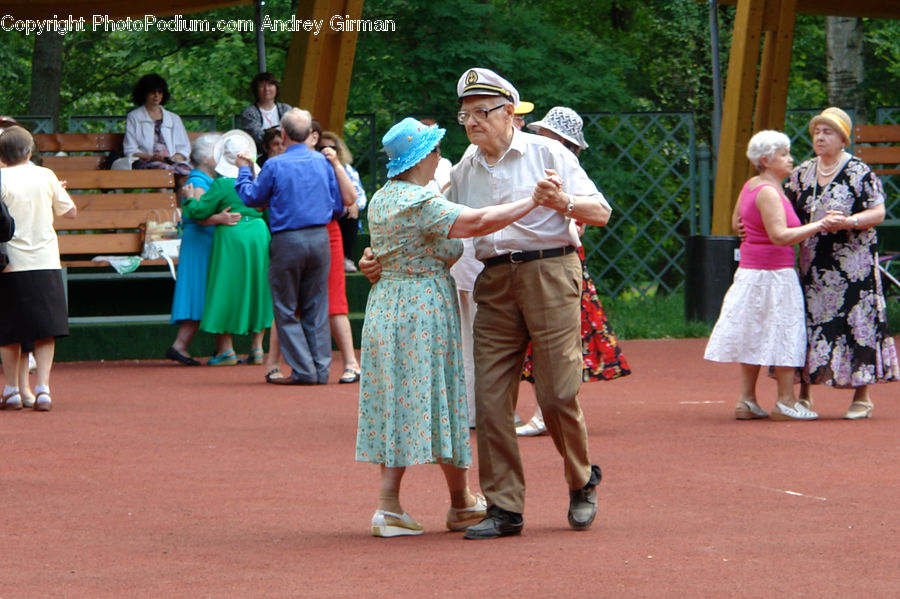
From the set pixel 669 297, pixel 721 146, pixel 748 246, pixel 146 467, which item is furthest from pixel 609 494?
pixel 669 297

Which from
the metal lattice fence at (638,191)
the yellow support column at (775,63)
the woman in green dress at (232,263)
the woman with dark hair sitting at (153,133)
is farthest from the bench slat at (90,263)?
the yellow support column at (775,63)

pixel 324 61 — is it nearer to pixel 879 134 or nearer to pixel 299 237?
pixel 299 237

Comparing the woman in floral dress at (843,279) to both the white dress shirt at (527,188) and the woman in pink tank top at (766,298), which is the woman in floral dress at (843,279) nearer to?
the woman in pink tank top at (766,298)

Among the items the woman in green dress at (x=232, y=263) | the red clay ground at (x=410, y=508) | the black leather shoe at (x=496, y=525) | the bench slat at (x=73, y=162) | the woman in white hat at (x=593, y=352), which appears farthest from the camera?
the bench slat at (x=73, y=162)

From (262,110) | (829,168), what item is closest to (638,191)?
(262,110)

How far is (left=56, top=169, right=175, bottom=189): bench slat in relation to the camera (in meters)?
13.7

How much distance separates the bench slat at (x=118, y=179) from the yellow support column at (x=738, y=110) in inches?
213

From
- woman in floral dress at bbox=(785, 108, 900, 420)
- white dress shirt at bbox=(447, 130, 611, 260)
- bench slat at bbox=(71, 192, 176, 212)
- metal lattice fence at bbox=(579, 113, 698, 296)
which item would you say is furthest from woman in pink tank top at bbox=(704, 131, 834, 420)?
metal lattice fence at bbox=(579, 113, 698, 296)

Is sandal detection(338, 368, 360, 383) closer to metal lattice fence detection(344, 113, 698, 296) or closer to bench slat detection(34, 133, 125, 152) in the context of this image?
bench slat detection(34, 133, 125, 152)

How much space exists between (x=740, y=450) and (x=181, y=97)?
18.9 m

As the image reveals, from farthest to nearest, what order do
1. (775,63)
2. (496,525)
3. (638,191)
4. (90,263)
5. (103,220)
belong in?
(638,191), (775,63), (103,220), (90,263), (496,525)

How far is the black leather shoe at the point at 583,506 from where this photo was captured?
5.90 metres

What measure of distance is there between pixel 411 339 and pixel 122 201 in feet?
27.5

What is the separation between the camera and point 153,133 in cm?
1459
